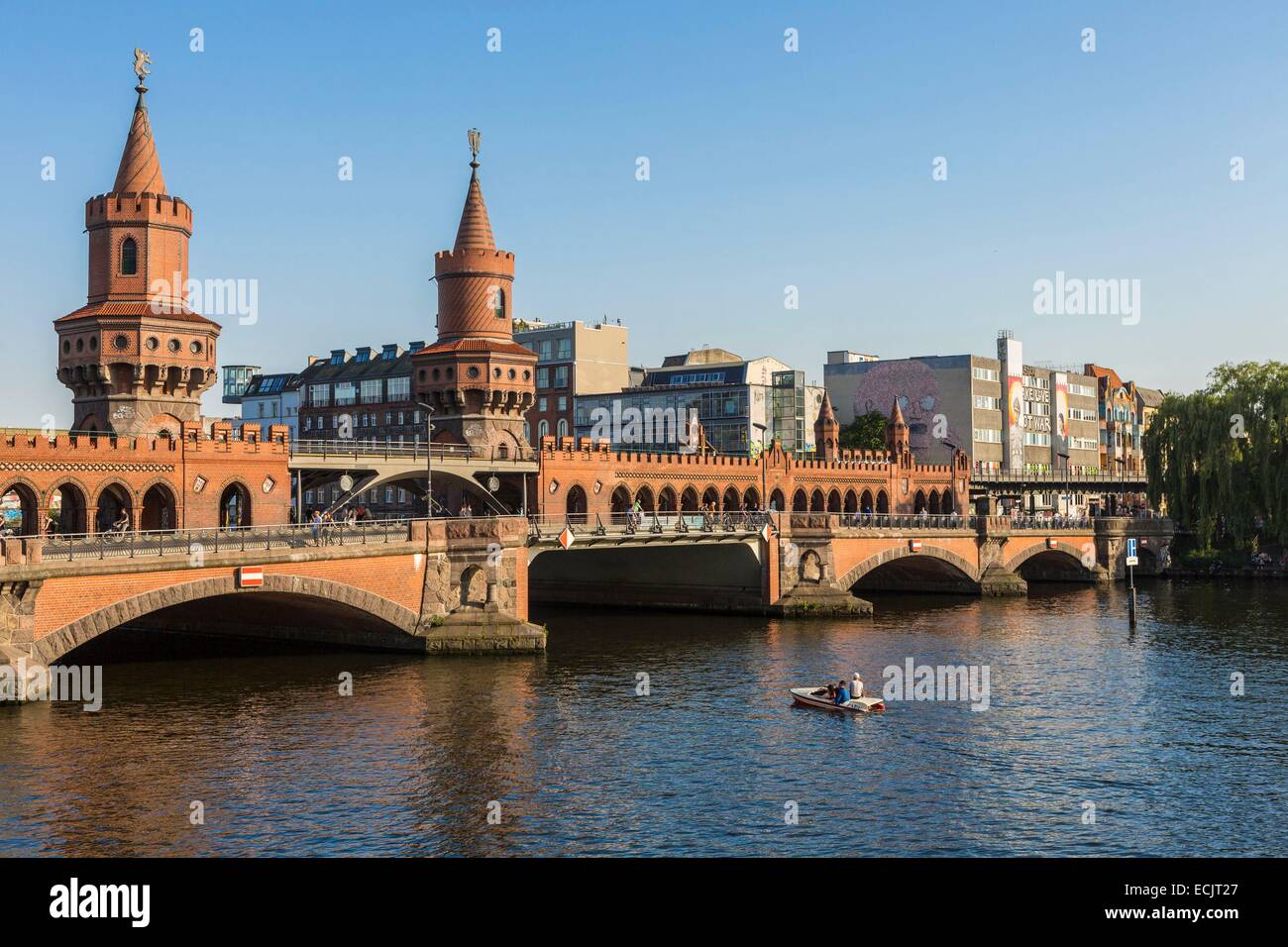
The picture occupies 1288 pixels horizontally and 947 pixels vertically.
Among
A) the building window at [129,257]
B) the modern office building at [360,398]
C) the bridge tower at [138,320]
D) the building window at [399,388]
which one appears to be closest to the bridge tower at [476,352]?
the bridge tower at [138,320]

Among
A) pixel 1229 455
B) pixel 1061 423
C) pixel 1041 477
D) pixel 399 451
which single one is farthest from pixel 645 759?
pixel 1061 423

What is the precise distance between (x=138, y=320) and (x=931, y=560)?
63.9 meters

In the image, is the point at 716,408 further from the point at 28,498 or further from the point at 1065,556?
the point at 28,498

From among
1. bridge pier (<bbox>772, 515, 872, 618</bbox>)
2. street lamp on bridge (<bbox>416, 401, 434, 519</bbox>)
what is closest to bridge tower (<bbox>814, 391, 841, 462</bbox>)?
bridge pier (<bbox>772, 515, 872, 618</bbox>)

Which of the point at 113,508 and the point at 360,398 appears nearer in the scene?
the point at 113,508

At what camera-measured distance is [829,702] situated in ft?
167

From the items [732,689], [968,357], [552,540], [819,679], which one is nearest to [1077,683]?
[819,679]

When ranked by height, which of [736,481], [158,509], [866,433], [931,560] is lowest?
[931,560]

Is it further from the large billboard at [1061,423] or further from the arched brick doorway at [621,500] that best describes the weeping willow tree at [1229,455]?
the large billboard at [1061,423]

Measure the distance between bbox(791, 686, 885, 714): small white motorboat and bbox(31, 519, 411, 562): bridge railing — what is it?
22.0 meters

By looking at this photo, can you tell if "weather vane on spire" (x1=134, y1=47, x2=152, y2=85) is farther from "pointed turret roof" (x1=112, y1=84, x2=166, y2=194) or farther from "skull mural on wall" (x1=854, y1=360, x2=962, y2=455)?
Answer: "skull mural on wall" (x1=854, y1=360, x2=962, y2=455)

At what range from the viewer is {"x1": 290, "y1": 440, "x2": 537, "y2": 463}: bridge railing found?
77312 mm

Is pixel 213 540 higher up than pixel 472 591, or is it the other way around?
pixel 213 540
